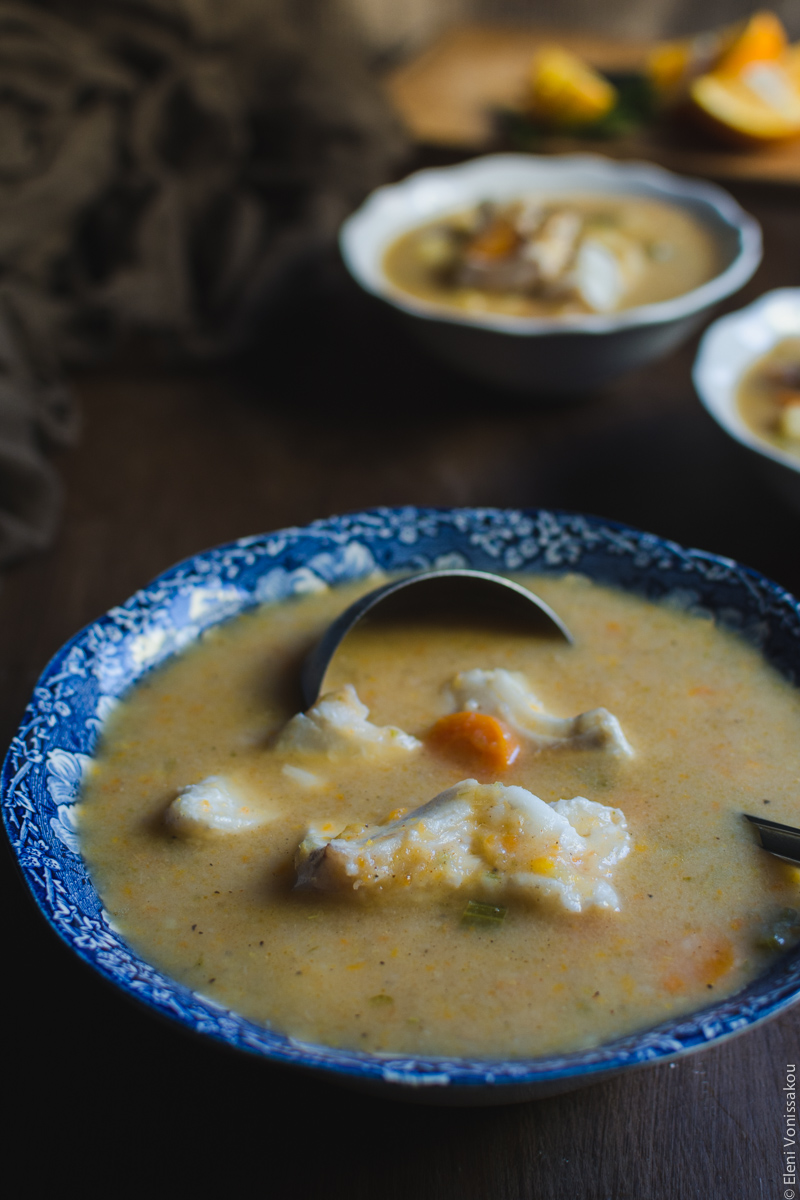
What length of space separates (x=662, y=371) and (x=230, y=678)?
1.47 metres

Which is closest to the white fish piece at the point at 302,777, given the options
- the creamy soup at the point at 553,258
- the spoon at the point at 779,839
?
the spoon at the point at 779,839

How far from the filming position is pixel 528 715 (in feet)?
4.02

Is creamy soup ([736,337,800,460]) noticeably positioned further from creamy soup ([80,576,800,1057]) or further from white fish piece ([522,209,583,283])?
Answer: creamy soup ([80,576,800,1057])

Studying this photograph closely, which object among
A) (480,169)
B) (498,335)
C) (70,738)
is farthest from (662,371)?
(70,738)

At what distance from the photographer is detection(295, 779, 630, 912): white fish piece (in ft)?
3.30

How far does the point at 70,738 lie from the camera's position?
→ 1.18 meters

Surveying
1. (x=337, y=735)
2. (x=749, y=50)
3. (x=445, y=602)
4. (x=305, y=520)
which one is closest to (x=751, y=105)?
(x=749, y=50)

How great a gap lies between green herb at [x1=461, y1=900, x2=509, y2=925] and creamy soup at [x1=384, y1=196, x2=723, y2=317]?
150cm

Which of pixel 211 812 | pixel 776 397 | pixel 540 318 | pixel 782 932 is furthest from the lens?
pixel 540 318

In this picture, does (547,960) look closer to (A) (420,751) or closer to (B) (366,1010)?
(B) (366,1010)

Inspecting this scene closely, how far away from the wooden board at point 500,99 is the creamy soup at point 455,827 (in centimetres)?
231

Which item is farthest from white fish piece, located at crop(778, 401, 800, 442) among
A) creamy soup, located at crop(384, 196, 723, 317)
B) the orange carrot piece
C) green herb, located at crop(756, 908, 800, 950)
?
green herb, located at crop(756, 908, 800, 950)

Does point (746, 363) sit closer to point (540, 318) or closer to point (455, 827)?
point (540, 318)

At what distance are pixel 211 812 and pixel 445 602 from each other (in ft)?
1.46
